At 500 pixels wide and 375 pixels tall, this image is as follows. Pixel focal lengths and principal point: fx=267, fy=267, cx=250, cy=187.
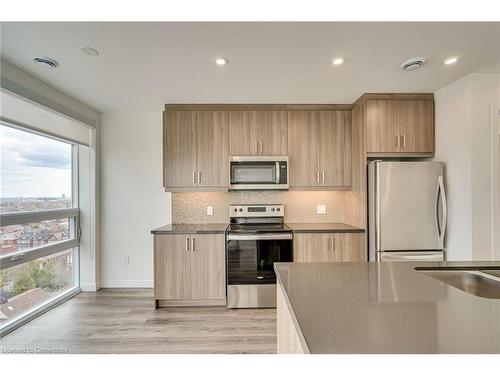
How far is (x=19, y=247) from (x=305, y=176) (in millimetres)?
3073

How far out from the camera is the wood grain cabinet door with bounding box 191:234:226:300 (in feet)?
9.66

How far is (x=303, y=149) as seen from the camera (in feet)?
10.8

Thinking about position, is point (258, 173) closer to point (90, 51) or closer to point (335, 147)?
point (335, 147)

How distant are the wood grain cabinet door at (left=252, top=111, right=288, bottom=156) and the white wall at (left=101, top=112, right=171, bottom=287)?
1.38 metres

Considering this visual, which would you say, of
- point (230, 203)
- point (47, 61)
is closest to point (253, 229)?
point (230, 203)

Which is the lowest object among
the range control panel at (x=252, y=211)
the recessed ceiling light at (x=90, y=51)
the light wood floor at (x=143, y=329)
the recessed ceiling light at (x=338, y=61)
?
the light wood floor at (x=143, y=329)

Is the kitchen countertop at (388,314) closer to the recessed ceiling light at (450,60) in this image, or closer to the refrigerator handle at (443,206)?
the refrigerator handle at (443,206)

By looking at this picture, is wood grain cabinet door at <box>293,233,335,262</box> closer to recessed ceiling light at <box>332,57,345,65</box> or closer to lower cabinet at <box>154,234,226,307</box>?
lower cabinet at <box>154,234,226,307</box>

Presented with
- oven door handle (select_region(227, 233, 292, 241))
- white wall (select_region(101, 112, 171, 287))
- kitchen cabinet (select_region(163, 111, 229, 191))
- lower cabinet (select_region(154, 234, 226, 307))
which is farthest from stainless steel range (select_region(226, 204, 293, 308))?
white wall (select_region(101, 112, 171, 287))

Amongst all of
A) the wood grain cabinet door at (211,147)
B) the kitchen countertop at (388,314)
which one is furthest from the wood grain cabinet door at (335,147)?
the kitchen countertop at (388,314)

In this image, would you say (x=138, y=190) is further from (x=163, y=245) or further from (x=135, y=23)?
(x=135, y=23)

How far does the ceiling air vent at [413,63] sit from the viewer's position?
2.13m

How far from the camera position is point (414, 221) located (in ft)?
8.94
